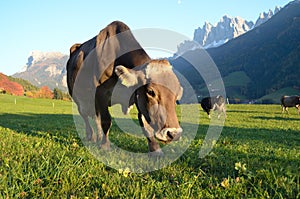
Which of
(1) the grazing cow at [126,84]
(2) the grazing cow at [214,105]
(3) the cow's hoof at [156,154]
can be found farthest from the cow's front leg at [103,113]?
(2) the grazing cow at [214,105]

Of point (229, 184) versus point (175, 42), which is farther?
point (175, 42)

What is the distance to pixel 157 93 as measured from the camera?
516 centimetres

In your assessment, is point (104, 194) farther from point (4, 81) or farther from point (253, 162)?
point (4, 81)

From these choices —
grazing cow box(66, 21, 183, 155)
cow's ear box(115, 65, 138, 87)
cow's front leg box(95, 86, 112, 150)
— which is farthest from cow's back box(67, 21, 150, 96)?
cow's ear box(115, 65, 138, 87)

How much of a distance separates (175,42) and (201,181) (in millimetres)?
3779

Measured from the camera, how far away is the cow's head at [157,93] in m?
4.84

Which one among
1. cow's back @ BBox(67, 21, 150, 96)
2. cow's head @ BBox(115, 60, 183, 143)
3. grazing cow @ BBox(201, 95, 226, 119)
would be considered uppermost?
cow's back @ BBox(67, 21, 150, 96)

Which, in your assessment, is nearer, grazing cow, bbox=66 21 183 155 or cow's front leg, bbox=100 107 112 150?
grazing cow, bbox=66 21 183 155

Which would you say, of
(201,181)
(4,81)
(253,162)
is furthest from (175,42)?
(4,81)

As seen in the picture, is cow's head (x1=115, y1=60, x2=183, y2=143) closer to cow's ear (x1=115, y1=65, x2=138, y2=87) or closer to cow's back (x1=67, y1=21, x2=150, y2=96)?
cow's ear (x1=115, y1=65, x2=138, y2=87)

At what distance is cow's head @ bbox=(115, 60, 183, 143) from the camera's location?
15.9ft

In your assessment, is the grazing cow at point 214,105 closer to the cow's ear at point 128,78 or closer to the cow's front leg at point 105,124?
the cow's front leg at point 105,124

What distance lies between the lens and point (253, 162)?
16.7ft

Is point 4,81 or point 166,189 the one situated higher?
point 166,189
